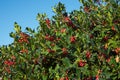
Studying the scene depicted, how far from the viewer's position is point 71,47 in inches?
409

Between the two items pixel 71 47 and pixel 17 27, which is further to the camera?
pixel 17 27

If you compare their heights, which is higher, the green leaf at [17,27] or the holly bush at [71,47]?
the green leaf at [17,27]

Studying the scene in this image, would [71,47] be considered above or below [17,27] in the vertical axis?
below

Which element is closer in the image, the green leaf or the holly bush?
the holly bush

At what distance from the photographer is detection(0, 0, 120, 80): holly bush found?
32.4ft

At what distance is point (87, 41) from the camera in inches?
399

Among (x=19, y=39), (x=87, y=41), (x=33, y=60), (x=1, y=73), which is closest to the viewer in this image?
(x=87, y=41)

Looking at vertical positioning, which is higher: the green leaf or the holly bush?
the green leaf

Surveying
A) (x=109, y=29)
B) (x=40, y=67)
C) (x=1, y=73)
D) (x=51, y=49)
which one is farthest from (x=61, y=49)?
(x=1, y=73)

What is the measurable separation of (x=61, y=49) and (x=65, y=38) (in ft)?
1.44

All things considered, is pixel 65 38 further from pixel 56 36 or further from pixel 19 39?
pixel 19 39

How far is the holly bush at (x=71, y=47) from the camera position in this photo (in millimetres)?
9883

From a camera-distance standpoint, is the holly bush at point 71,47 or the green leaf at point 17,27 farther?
the green leaf at point 17,27

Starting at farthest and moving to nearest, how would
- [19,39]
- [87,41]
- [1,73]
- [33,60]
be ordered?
[1,73], [19,39], [33,60], [87,41]
